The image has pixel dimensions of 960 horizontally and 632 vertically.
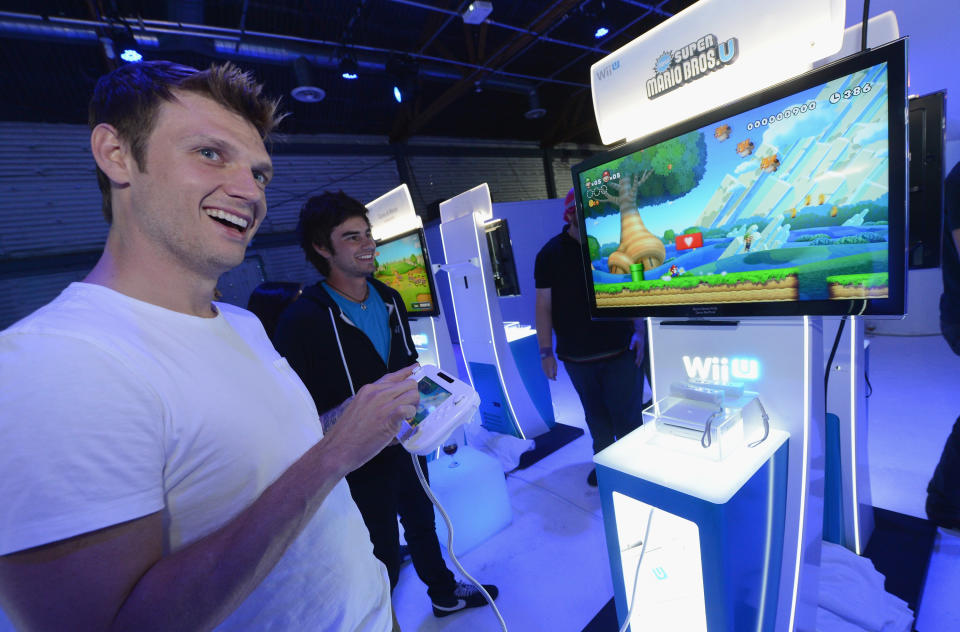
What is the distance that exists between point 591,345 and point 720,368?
1.18 metres

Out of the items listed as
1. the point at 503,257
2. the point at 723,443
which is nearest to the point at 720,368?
the point at 723,443

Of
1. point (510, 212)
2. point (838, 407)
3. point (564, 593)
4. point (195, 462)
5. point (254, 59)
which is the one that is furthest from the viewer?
point (510, 212)

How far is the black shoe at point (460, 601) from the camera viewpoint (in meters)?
2.04

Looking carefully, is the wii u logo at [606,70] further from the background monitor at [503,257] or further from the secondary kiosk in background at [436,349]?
the background monitor at [503,257]

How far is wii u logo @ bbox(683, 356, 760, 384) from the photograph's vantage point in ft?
4.33

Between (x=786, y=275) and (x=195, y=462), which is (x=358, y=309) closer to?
(x=195, y=462)

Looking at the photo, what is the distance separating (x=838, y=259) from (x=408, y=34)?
6589mm

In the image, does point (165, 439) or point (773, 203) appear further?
point (773, 203)

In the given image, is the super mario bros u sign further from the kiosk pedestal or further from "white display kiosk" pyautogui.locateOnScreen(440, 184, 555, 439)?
"white display kiosk" pyautogui.locateOnScreen(440, 184, 555, 439)

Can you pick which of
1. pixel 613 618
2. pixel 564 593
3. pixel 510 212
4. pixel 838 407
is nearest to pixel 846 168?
pixel 838 407

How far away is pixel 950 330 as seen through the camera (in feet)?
6.01

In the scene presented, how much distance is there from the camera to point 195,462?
2.13 feet

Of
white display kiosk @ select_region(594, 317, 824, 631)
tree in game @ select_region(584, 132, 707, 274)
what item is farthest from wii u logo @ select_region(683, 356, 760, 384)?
tree in game @ select_region(584, 132, 707, 274)

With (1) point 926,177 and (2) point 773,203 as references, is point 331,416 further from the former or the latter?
(1) point 926,177
